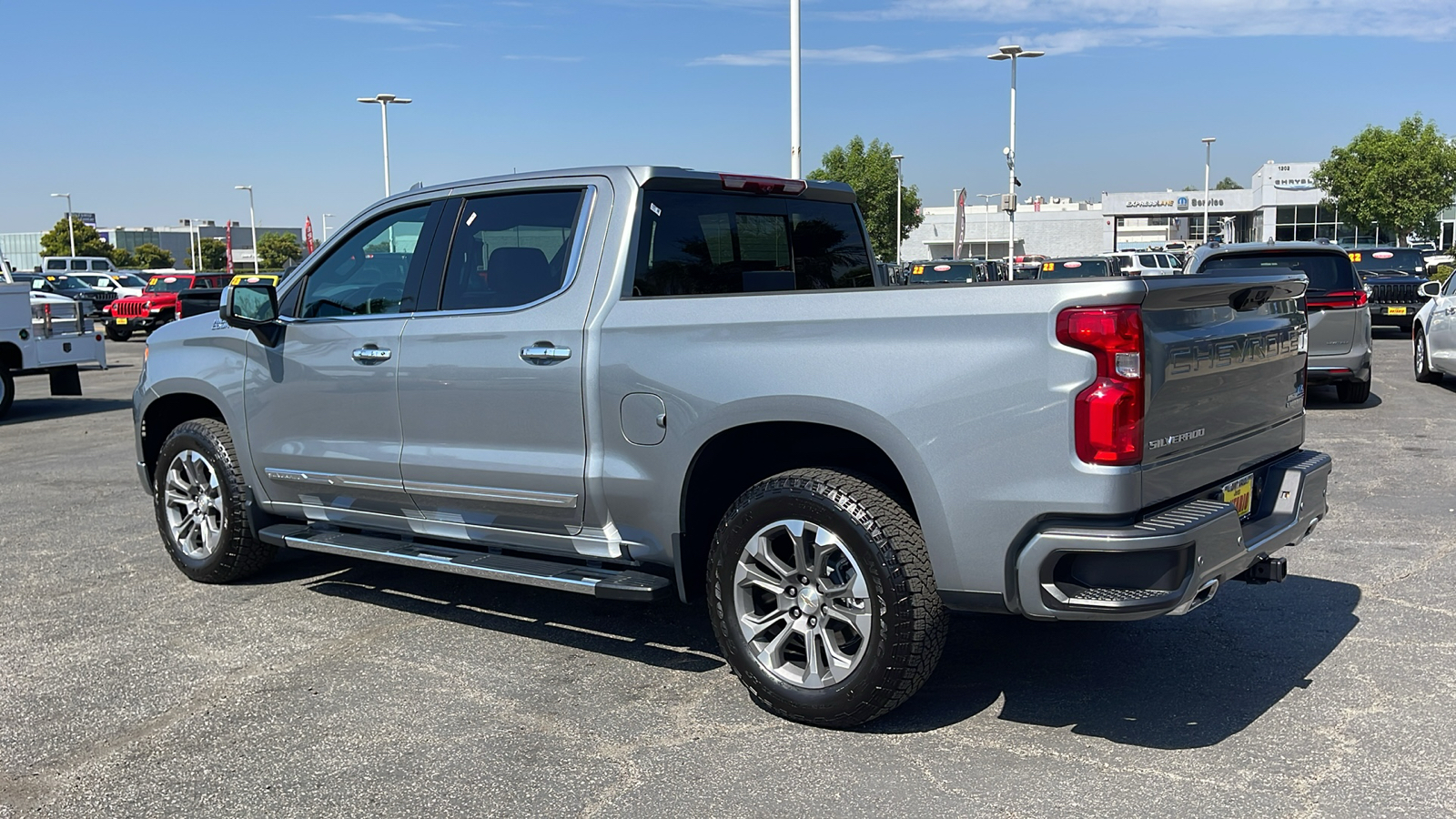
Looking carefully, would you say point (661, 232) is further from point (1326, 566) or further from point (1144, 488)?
point (1326, 566)

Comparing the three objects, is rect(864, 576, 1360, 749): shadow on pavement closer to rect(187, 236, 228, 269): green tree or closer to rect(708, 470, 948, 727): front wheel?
rect(708, 470, 948, 727): front wheel

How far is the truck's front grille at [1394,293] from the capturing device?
75.2 ft

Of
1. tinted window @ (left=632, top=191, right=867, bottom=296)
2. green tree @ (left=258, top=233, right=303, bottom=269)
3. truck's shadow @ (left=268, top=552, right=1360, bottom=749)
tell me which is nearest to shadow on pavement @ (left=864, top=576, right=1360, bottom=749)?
truck's shadow @ (left=268, top=552, right=1360, bottom=749)

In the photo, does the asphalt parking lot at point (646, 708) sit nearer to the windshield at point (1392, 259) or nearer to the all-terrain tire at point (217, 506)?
the all-terrain tire at point (217, 506)

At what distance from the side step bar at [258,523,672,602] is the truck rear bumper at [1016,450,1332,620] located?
1.51m

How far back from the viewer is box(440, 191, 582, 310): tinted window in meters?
5.02

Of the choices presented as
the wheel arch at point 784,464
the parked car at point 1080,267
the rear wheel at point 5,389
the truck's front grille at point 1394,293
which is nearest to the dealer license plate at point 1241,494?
the wheel arch at point 784,464

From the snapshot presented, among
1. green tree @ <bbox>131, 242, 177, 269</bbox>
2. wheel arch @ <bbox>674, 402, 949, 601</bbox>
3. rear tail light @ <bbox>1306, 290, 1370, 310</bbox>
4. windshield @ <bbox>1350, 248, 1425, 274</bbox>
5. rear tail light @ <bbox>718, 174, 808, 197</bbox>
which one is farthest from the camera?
green tree @ <bbox>131, 242, 177, 269</bbox>

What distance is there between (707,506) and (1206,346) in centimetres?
A: 191

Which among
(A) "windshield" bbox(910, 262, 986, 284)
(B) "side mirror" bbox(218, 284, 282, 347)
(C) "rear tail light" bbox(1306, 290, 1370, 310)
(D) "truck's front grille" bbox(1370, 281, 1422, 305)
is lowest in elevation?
(D) "truck's front grille" bbox(1370, 281, 1422, 305)

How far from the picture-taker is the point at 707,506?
4.77 metres

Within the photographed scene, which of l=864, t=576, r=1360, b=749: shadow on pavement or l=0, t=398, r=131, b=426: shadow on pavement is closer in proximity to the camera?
l=864, t=576, r=1360, b=749: shadow on pavement

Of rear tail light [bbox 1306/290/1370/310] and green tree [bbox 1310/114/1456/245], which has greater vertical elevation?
green tree [bbox 1310/114/1456/245]

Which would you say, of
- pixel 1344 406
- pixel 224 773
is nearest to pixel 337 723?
pixel 224 773
